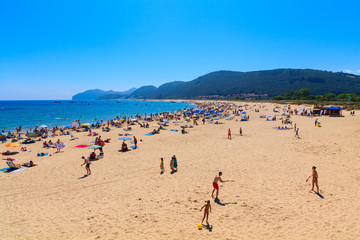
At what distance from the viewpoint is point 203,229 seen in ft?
19.0

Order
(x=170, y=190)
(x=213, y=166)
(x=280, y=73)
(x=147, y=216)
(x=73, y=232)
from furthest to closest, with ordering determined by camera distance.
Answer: (x=280, y=73) → (x=213, y=166) → (x=170, y=190) → (x=147, y=216) → (x=73, y=232)

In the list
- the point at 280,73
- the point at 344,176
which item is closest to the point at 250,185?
the point at 344,176

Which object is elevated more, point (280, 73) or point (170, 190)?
point (280, 73)

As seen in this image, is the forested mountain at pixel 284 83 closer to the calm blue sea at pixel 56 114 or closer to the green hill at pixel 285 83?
the green hill at pixel 285 83

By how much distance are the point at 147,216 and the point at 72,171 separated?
22.5 feet

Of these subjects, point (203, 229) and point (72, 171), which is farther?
point (72, 171)

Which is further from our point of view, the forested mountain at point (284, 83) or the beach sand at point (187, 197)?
the forested mountain at point (284, 83)

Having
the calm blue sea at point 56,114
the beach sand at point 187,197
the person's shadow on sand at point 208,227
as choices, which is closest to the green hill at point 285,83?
the calm blue sea at point 56,114

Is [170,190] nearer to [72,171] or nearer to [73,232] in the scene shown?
[73,232]

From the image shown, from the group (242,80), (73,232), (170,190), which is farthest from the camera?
A: (242,80)

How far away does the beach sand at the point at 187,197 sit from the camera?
229 inches

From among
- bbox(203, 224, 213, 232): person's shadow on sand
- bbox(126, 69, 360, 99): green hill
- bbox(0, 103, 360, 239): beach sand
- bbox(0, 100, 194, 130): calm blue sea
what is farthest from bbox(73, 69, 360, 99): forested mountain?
bbox(203, 224, 213, 232): person's shadow on sand

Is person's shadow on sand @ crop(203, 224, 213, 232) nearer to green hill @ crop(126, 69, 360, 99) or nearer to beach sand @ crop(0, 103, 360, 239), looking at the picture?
beach sand @ crop(0, 103, 360, 239)

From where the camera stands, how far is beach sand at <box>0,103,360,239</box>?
5.82 metres
